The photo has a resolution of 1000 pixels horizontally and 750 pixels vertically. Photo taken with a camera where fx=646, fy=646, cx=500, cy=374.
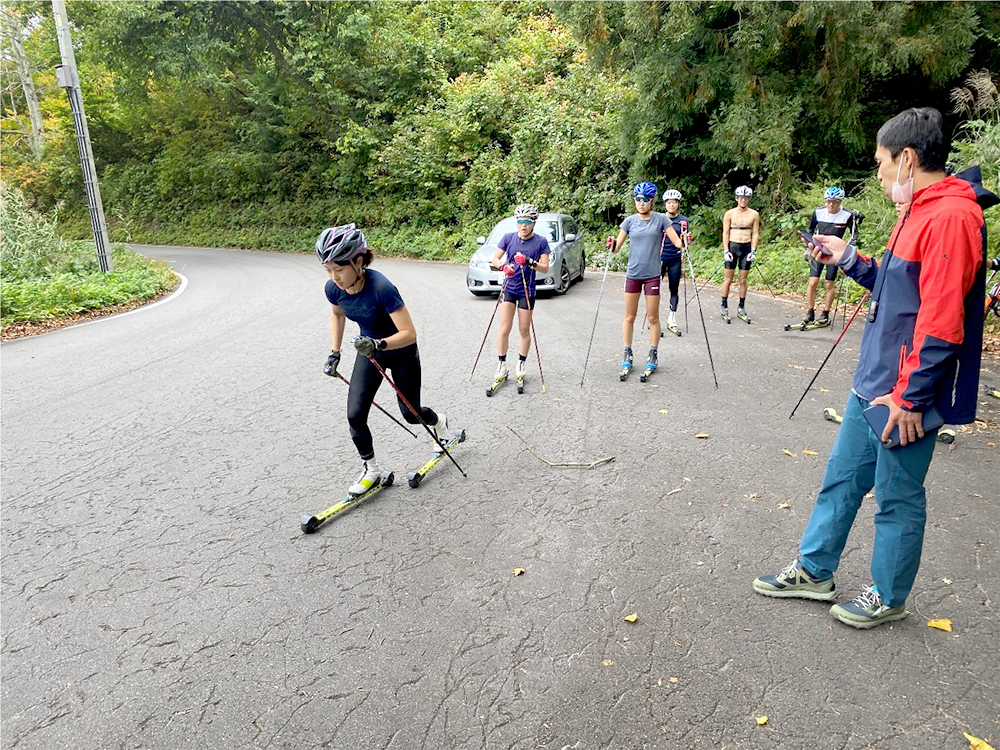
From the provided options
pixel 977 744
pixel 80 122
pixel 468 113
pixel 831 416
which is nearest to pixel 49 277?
pixel 80 122

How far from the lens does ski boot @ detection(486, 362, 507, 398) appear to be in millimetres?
7148

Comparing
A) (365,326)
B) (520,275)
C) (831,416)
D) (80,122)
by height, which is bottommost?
(831,416)

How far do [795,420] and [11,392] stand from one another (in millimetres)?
8721

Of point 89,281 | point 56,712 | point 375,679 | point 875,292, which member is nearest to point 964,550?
point 875,292

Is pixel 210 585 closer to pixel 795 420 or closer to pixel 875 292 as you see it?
pixel 875 292

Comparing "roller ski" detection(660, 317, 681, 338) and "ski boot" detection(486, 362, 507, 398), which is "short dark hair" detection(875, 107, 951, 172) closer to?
"ski boot" detection(486, 362, 507, 398)

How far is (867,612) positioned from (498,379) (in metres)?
4.71

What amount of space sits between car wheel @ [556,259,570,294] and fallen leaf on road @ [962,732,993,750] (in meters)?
12.1

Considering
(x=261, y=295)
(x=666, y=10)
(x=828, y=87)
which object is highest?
(x=666, y=10)

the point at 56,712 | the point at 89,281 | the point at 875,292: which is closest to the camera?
the point at 56,712

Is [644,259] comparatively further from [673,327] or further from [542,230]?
[542,230]

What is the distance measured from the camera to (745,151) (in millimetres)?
15516

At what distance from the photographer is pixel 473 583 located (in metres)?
3.66

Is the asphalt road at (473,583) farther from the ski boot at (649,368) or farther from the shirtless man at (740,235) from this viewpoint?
the shirtless man at (740,235)
